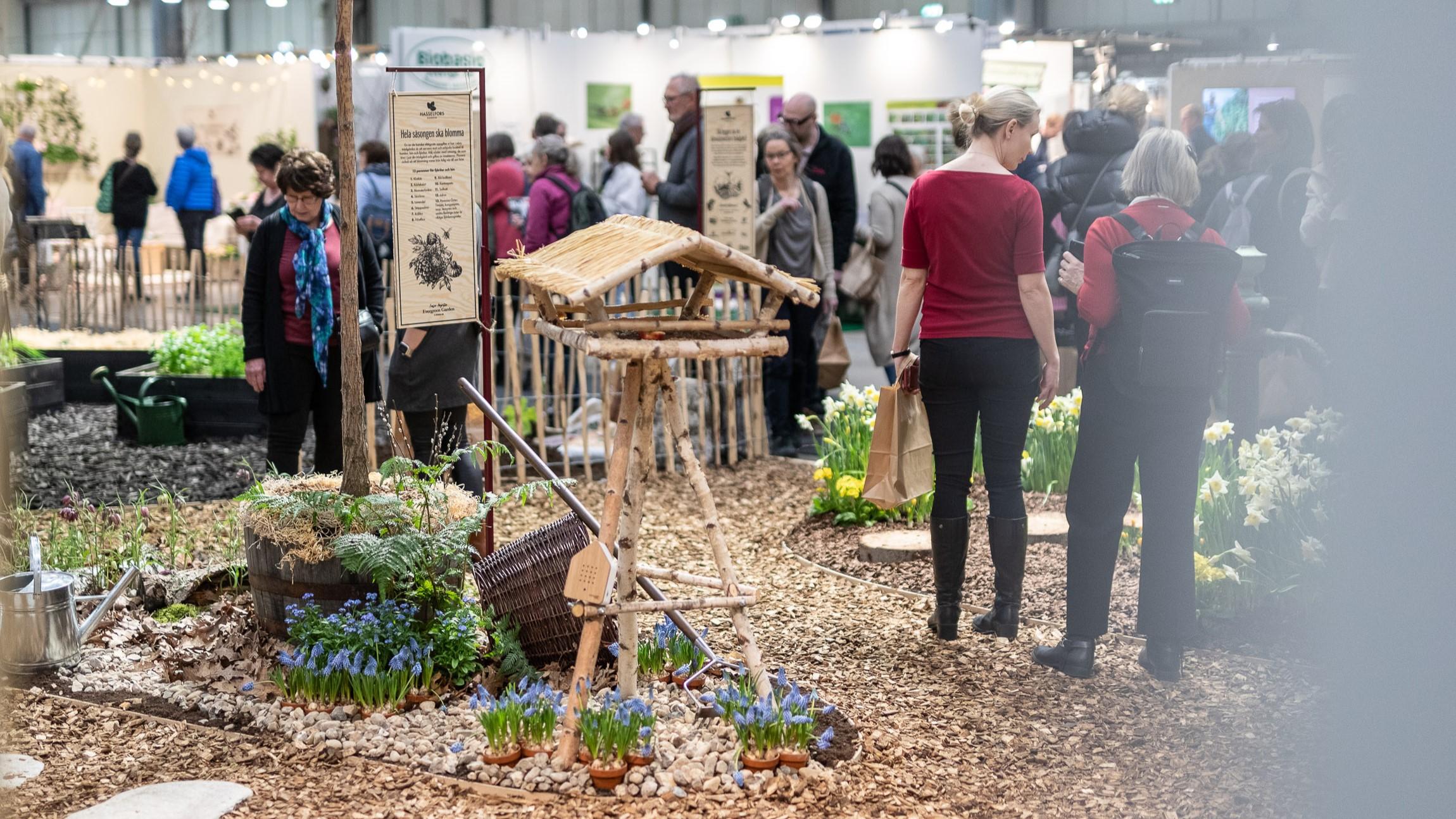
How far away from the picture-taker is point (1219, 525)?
442 cm

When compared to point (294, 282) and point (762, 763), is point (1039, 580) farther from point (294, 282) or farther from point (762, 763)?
point (294, 282)

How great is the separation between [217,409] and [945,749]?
18.9 feet

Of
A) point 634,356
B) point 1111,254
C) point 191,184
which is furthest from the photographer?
point 191,184

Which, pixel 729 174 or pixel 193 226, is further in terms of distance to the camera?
pixel 193 226

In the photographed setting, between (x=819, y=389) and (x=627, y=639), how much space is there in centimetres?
480

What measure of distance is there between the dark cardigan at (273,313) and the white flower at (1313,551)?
10.7ft

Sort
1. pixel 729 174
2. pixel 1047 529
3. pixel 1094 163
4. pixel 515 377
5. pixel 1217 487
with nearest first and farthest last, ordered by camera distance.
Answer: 1. pixel 1217 487
2. pixel 1047 529
3. pixel 1094 163
4. pixel 515 377
5. pixel 729 174

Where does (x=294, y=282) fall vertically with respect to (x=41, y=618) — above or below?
above

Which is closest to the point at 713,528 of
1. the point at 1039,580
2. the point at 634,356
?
the point at 634,356

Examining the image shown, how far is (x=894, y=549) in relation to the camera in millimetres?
5172

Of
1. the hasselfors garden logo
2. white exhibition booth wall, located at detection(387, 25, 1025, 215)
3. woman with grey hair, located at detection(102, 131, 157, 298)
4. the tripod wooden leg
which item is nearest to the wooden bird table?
the tripod wooden leg

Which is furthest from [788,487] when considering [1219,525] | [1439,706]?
[1439,706]

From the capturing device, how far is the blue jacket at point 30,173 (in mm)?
12117

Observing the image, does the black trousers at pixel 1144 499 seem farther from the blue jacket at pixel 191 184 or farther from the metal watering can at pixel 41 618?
the blue jacket at pixel 191 184
